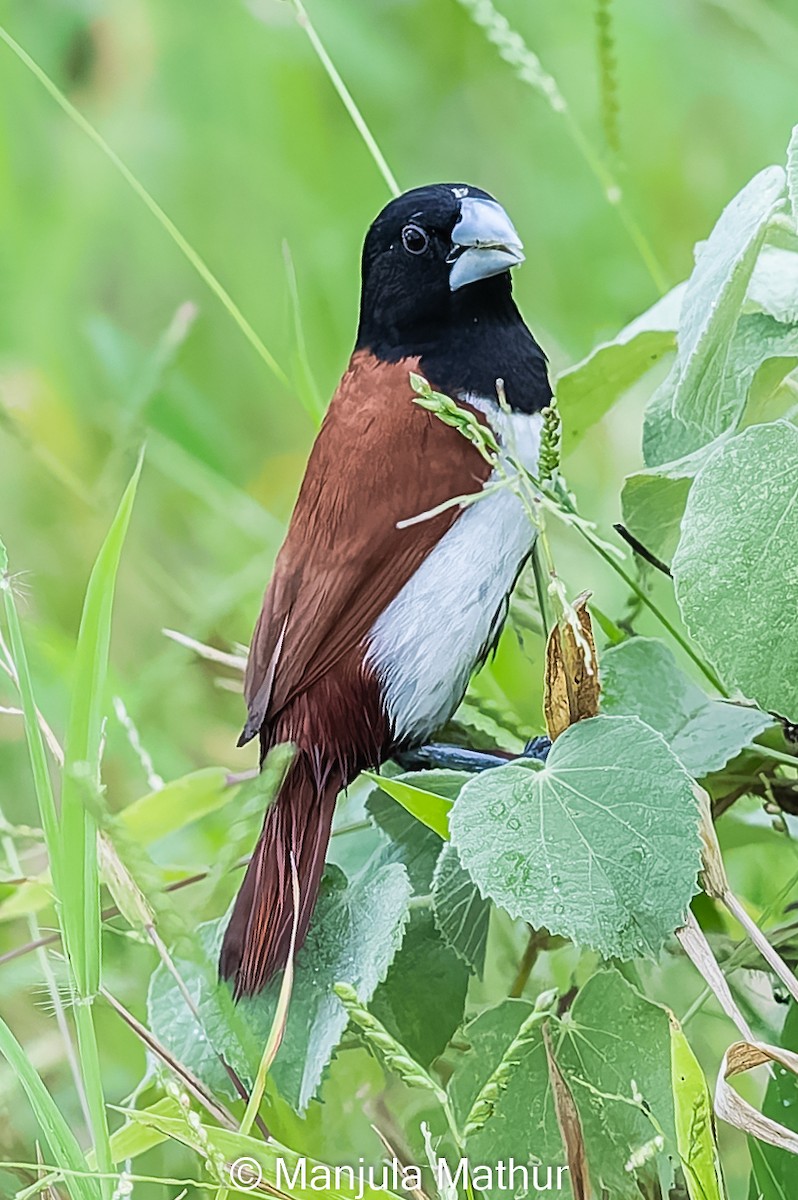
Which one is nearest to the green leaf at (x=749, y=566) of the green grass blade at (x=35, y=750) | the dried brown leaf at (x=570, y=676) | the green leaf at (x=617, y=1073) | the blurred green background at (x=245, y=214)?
the dried brown leaf at (x=570, y=676)

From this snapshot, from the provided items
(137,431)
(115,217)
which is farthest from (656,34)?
(137,431)

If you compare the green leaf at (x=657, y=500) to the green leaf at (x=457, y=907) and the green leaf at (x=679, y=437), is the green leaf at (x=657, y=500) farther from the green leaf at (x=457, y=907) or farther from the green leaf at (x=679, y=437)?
the green leaf at (x=457, y=907)

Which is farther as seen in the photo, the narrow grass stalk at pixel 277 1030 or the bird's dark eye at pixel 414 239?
the bird's dark eye at pixel 414 239

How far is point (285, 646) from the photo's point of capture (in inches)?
26.6

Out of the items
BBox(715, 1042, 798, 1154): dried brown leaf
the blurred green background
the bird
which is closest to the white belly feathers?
the bird

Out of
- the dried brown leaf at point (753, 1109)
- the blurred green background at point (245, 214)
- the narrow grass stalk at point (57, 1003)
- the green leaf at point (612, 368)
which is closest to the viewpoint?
the dried brown leaf at point (753, 1109)

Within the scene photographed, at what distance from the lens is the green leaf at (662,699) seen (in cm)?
69

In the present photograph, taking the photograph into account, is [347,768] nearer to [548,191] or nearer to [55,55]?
[548,191]

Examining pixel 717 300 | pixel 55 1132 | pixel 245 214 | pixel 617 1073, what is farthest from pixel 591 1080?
pixel 245 214

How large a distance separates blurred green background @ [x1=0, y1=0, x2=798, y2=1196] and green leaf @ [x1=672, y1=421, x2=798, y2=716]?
1.94ft

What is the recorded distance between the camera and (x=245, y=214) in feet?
5.08

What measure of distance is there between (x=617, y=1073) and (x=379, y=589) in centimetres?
24

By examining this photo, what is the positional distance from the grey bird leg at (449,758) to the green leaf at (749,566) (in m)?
0.15

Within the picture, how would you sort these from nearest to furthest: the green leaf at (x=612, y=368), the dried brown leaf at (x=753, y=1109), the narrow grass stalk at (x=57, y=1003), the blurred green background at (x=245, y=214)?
the dried brown leaf at (x=753, y=1109) → the narrow grass stalk at (x=57, y=1003) → the green leaf at (x=612, y=368) → the blurred green background at (x=245, y=214)
